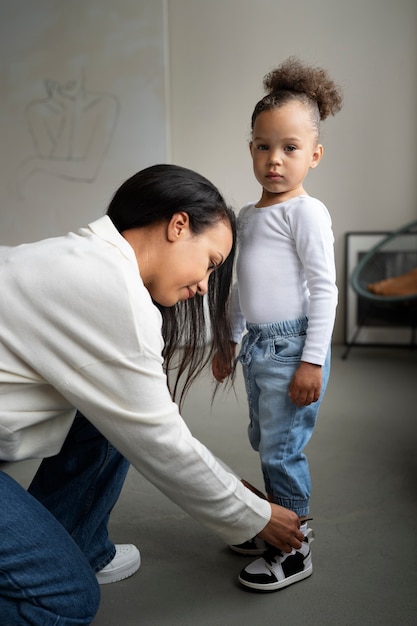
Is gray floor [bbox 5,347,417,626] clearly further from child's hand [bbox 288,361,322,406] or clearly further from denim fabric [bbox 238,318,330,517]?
child's hand [bbox 288,361,322,406]

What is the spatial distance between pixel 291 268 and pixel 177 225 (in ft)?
1.25

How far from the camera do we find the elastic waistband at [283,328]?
1356mm

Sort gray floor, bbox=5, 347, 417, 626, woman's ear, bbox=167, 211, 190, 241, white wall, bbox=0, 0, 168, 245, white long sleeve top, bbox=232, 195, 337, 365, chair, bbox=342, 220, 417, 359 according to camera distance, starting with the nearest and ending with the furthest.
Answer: woman's ear, bbox=167, 211, 190, 241
gray floor, bbox=5, 347, 417, 626
white long sleeve top, bbox=232, 195, 337, 365
chair, bbox=342, 220, 417, 359
white wall, bbox=0, 0, 168, 245

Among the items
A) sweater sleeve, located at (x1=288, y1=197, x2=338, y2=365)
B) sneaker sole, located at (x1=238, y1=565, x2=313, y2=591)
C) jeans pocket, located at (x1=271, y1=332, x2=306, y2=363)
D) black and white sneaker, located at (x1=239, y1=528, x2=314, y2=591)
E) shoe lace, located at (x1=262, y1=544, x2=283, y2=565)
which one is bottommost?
sneaker sole, located at (x1=238, y1=565, x2=313, y2=591)

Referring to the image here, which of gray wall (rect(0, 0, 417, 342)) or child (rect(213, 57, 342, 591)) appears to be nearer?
child (rect(213, 57, 342, 591))

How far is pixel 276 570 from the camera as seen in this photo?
1.29 metres

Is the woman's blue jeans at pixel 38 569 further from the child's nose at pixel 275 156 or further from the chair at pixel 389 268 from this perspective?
the chair at pixel 389 268

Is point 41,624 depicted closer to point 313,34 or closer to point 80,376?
point 80,376

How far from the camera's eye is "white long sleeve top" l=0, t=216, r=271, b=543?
92 centimetres

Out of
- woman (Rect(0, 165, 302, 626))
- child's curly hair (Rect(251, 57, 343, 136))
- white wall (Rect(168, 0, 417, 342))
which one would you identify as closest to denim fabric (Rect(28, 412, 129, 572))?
woman (Rect(0, 165, 302, 626))

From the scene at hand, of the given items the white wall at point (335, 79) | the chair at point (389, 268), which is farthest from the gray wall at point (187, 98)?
the chair at point (389, 268)

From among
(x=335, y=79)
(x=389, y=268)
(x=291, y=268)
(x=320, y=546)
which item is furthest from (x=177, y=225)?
(x=335, y=79)

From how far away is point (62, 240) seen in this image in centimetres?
100

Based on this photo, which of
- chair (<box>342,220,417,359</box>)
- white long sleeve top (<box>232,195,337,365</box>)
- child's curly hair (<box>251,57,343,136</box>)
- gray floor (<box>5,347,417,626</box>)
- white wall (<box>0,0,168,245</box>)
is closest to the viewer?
gray floor (<box>5,347,417,626</box>)
